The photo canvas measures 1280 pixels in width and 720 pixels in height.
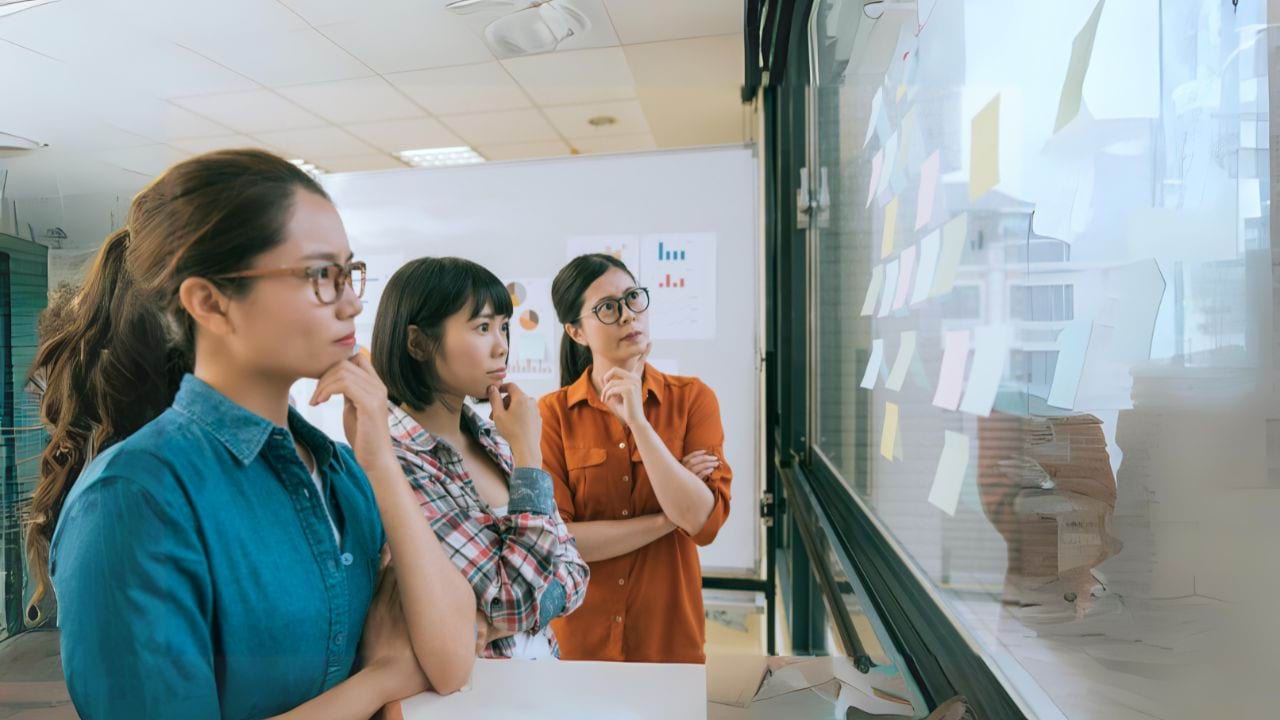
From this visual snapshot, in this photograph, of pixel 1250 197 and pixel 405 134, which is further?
pixel 405 134

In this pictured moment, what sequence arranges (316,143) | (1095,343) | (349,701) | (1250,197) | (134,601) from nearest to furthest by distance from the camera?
(1250,197) < (1095,343) < (134,601) < (349,701) < (316,143)

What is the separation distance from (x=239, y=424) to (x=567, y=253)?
1.41ft

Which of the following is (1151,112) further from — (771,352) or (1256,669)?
(771,352)

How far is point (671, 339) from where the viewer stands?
92cm

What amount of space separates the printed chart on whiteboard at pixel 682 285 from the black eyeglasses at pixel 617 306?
0.05 ft

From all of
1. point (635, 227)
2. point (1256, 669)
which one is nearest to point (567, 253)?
point (635, 227)

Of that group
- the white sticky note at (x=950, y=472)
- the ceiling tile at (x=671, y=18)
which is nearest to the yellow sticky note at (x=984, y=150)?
the white sticky note at (x=950, y=472)

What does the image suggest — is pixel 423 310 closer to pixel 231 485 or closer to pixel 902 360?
pixel 231 485

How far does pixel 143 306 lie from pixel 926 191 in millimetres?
739

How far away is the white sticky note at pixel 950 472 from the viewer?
0.63m

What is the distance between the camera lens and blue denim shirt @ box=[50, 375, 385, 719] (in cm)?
50

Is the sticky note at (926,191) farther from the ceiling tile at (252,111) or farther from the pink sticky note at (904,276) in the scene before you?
the ceiling tile at (252,111)

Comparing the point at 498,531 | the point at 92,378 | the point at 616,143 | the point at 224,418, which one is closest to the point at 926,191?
the point at 616,143

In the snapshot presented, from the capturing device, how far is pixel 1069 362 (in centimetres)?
42
